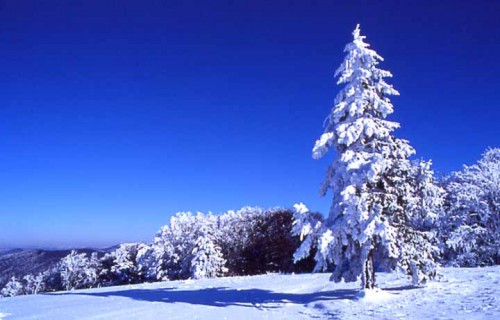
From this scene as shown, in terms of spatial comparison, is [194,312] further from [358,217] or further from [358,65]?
[358,65]

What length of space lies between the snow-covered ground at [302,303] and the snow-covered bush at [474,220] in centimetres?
1777

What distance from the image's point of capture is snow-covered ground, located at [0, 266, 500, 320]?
45.1 feet

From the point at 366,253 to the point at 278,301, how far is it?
4.72m

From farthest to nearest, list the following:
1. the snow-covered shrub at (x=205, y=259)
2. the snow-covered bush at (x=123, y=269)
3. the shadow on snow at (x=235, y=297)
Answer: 1. the snow-covered bush at (x=123, y=269)
2. the snow-covered shrub at (x=205, y=259)
3. the shadow on snow at (x=235, y=297)

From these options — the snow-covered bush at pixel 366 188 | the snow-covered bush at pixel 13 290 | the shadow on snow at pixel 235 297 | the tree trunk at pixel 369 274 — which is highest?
the snow-covered bush at pixel 366 188

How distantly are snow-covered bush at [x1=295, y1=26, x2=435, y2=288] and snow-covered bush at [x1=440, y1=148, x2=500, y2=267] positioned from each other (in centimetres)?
2379

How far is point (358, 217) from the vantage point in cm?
1614

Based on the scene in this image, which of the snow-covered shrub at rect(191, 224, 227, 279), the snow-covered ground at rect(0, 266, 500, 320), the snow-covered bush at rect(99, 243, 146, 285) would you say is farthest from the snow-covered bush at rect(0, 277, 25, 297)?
the snow-covered ground at rect(0, 266, 500, 320)

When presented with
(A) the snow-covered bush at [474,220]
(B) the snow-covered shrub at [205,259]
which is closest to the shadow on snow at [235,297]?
(A) the snow-covered bush at [474,220]

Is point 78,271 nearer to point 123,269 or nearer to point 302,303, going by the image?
point 123,269

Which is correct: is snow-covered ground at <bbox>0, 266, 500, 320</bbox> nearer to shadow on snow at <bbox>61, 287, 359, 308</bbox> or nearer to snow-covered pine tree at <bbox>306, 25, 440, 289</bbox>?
shadow on snow at <bbox>61, 287, 359, 308</bbox>

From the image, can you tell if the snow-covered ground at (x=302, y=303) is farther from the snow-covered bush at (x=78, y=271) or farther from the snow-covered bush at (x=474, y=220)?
the snow-covered bush at (x=78, y=271)

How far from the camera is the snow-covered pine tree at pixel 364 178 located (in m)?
16.3

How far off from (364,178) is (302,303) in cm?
611
